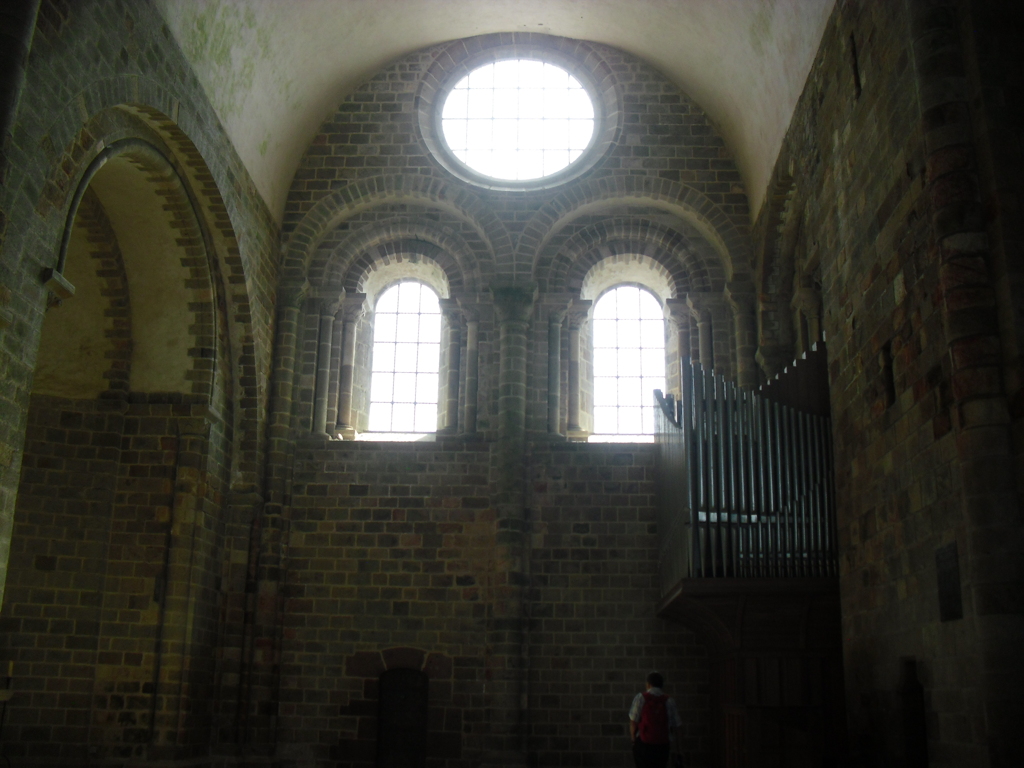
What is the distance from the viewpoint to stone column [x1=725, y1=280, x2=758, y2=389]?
14.2 metres

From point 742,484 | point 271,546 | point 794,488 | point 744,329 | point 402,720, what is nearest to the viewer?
point 742,484

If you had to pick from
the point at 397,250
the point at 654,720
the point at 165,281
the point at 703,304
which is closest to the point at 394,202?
the point at 397,250

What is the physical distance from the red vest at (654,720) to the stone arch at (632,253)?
669 cm

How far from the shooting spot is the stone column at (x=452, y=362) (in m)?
14.6

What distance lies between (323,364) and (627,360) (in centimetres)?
428

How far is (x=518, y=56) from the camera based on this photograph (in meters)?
16.1

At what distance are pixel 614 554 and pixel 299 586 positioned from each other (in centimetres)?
406

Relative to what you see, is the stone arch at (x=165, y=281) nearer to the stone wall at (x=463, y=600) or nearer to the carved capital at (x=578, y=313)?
the stone wall at (x=463, y=600)

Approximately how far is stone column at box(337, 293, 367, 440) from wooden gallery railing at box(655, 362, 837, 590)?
538cm

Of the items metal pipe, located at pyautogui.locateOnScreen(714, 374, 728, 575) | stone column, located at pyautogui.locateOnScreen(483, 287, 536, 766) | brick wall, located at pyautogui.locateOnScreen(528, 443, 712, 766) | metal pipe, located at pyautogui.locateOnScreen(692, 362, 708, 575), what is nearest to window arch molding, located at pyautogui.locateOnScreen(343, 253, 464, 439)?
stone column, located at pyautogui.locateOnScreen(483, 287, 536, 766)

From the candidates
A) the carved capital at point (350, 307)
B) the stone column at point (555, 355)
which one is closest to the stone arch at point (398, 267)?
the carved capital at point (350, 307)

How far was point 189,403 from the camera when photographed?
1283 cm

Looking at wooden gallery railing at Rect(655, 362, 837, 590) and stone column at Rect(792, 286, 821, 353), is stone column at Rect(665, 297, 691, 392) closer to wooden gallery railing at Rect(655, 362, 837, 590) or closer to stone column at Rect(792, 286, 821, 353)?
stone column at Rect(792, 286, 821, 353)

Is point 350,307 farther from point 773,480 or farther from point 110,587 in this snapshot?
point 773,480
